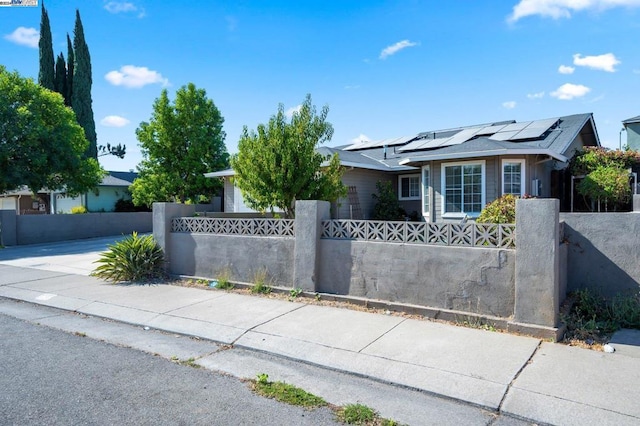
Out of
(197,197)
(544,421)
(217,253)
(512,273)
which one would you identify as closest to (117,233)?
(197,197)

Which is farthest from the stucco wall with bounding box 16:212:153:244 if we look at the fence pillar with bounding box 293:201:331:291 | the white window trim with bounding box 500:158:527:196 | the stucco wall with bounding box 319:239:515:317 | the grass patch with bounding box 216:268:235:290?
the white window trim with bounding box 500:158:527:196

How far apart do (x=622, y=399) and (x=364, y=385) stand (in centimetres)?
234

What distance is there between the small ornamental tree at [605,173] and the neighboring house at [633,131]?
18.7 feet

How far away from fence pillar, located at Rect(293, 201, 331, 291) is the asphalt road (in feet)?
10.4

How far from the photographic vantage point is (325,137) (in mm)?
10352

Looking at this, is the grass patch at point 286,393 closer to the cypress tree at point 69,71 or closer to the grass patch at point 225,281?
the grass patch at point 225,281

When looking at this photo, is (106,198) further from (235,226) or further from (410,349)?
(410,349)

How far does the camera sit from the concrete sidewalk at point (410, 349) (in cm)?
394

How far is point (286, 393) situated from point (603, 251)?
522cm

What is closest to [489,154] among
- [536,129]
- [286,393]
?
[536,129]

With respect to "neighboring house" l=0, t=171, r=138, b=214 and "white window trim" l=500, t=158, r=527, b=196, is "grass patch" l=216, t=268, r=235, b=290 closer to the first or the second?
"white window trim" l=500, t=158, r=527, b=196

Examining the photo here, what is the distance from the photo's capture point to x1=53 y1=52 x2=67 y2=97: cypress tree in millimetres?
33875

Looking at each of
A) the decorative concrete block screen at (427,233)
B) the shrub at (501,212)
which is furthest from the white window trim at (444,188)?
the decorative concrete block screen at (427,233)

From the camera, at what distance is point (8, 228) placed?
17734mm
